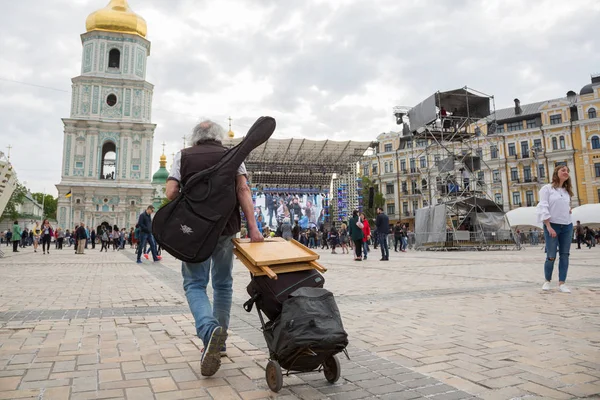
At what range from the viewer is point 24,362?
8.68ft

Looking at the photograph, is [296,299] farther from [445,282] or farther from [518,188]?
[518,188]

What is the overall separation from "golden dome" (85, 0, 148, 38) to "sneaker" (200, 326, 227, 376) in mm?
54888

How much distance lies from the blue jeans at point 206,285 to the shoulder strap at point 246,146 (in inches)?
16.9

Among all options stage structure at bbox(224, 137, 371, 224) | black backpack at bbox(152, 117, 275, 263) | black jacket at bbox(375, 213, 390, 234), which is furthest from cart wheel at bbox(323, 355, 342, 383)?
stage structure at bbox(224, 137, 371, 224)

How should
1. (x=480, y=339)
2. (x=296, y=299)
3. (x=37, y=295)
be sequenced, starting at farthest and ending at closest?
(x=37, y=295) → (x=480, y=339) → (x=296, y=299)

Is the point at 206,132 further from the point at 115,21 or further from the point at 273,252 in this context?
the point at 115,21

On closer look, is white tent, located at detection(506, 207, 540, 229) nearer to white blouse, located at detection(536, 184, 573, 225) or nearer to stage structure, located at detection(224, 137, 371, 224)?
stage structure, located at detection(224, 137, 371, 224)

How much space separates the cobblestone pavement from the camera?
218cm

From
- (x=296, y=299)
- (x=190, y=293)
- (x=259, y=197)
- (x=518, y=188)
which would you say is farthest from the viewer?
(x=518, y=188)

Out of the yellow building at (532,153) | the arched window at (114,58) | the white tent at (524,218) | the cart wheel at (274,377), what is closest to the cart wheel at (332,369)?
the cart wheel at (274,377)

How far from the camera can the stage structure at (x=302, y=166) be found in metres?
40.7

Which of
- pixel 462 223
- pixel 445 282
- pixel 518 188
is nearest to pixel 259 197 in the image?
pixel 462 223

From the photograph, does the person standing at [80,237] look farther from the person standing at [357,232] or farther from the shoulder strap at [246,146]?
the shoulder strap at [246,146]

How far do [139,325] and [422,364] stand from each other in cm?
247
